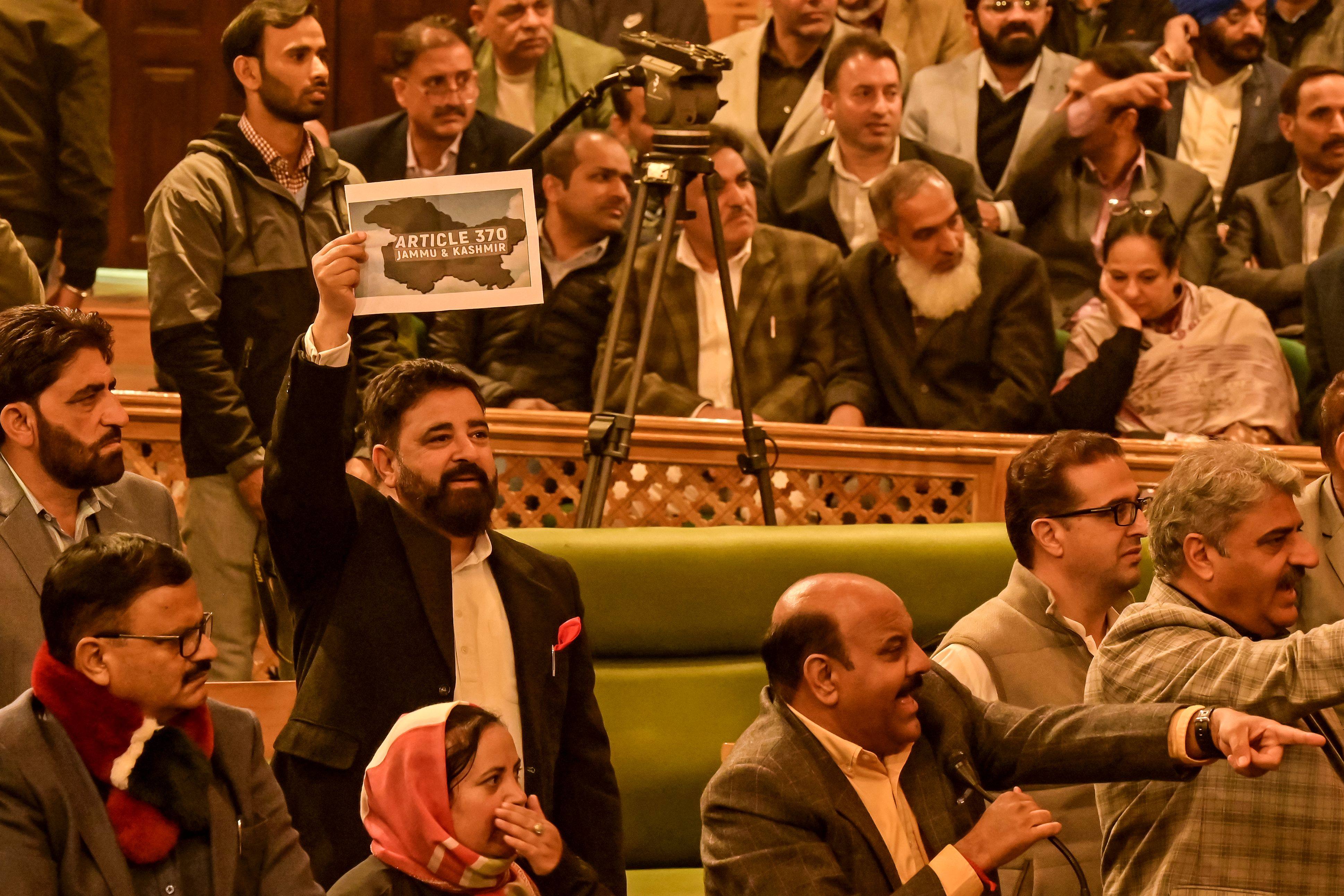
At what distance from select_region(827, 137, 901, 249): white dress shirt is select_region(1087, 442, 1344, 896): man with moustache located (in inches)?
109

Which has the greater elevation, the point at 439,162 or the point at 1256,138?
the point at 1256,138

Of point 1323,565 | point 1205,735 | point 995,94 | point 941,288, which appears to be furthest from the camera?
point 995,94

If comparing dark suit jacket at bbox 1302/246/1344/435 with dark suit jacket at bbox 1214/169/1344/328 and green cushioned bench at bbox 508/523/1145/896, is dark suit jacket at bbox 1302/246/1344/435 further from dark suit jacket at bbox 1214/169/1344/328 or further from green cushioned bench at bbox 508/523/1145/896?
green cushioned bench at bbox 508/523/1145/896

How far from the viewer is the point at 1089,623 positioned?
2.84 meters

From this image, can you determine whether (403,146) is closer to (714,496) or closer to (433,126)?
(433,126)

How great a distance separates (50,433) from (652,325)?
5.37 ft

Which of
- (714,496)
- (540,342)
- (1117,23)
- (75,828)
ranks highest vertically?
(1117,23)

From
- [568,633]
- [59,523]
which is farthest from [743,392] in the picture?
[59,523]

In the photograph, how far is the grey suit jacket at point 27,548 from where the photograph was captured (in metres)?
2.39

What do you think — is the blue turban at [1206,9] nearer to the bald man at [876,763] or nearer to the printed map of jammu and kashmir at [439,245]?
the printed map of jammu and kashmir at [439,245]

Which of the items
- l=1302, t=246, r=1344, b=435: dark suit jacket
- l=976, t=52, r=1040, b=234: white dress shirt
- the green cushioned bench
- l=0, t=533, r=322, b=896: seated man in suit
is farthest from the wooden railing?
l=0, t=533, r=322, b=896: seated man in suit

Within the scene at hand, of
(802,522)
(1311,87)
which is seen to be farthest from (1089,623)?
(1311,87)

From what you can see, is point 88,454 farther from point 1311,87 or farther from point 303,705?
point 1311,87

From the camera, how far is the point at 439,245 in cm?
271
